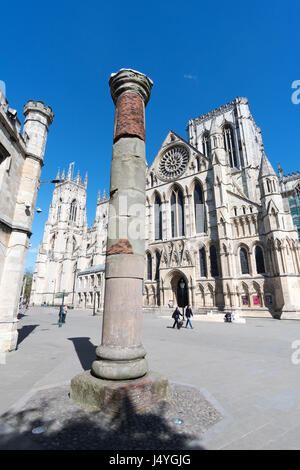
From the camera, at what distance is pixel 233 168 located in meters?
39.6

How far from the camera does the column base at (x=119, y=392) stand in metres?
3.68

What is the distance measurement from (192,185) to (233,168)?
13.3 m

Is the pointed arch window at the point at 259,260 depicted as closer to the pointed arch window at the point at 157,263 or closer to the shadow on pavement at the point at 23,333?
the pointed arch window at the point at 157,263

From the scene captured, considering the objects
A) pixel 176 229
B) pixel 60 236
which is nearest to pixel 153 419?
pixel 176 229

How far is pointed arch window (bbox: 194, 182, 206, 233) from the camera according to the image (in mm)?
29059

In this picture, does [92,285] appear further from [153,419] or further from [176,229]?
[153,419]

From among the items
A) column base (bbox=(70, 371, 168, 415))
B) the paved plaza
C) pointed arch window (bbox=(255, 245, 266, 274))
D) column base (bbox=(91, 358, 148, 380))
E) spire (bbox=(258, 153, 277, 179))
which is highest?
spire (bbox=(258, 153, 277, 179))

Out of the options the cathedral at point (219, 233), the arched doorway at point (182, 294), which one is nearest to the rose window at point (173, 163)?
the cathedral at point (219, 233)

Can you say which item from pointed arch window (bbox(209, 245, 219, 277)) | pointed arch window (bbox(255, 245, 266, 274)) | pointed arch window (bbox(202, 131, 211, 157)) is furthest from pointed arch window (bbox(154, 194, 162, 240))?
pointed arch window (bbox(202, 131, 211, 157))

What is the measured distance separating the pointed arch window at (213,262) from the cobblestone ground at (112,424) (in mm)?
23186

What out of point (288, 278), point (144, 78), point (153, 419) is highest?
point (144, 78)

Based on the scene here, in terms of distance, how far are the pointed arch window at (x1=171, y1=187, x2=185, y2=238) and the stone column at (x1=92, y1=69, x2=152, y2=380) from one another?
973 inches

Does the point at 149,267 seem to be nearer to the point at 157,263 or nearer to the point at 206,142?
the point at 157,263

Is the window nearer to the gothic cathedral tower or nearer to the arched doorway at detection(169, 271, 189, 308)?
the arched doorway at detection(169, 271, 189, 308)
